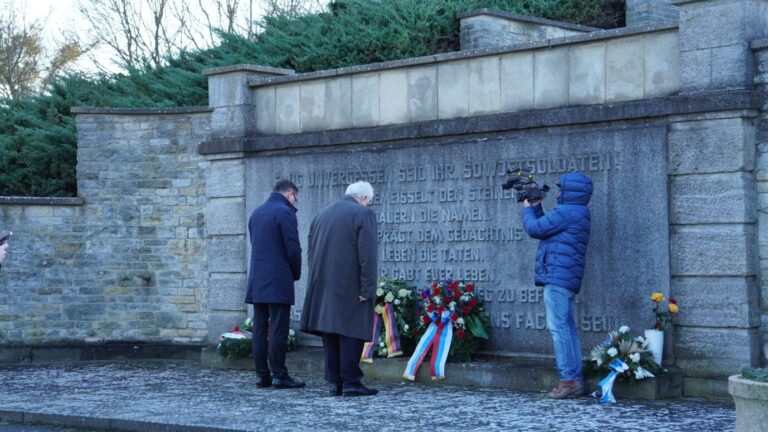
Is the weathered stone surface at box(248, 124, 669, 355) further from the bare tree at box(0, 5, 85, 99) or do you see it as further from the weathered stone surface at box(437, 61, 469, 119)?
the bare tree at box(0, 5, 85, 99)

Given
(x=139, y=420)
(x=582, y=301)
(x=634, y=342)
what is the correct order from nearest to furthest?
(x=139, y=420)
(x=634, y=342)
(x=582, y=301)

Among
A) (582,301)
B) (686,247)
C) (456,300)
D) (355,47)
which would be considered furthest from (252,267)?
(355,47)

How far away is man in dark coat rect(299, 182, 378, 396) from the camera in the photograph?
10203mm

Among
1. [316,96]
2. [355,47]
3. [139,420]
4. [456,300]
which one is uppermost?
[355,47]

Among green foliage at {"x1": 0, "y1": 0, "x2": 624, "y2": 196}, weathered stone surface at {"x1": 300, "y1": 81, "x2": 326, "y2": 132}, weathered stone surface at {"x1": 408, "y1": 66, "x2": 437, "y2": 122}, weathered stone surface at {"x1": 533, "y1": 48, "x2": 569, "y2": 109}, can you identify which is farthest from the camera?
green foliage at {"x1": 0, "y1": 0, "x2": 624, "y2": 196}

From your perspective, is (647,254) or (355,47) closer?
(647,254)

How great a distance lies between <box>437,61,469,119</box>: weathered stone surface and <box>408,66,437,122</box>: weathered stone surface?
6 centimetres

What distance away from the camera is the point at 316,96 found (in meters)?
13.0

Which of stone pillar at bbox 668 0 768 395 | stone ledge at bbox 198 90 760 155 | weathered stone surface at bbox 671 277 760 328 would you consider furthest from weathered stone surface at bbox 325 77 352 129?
weathered stone surface at bbox 671 277 760 328

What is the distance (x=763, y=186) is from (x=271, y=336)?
4264 mm

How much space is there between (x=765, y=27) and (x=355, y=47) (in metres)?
8.60

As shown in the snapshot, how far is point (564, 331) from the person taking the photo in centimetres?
998

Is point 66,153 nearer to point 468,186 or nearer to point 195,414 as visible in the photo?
point 468,186

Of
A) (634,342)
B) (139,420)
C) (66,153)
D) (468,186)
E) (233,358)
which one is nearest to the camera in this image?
(139,420)
